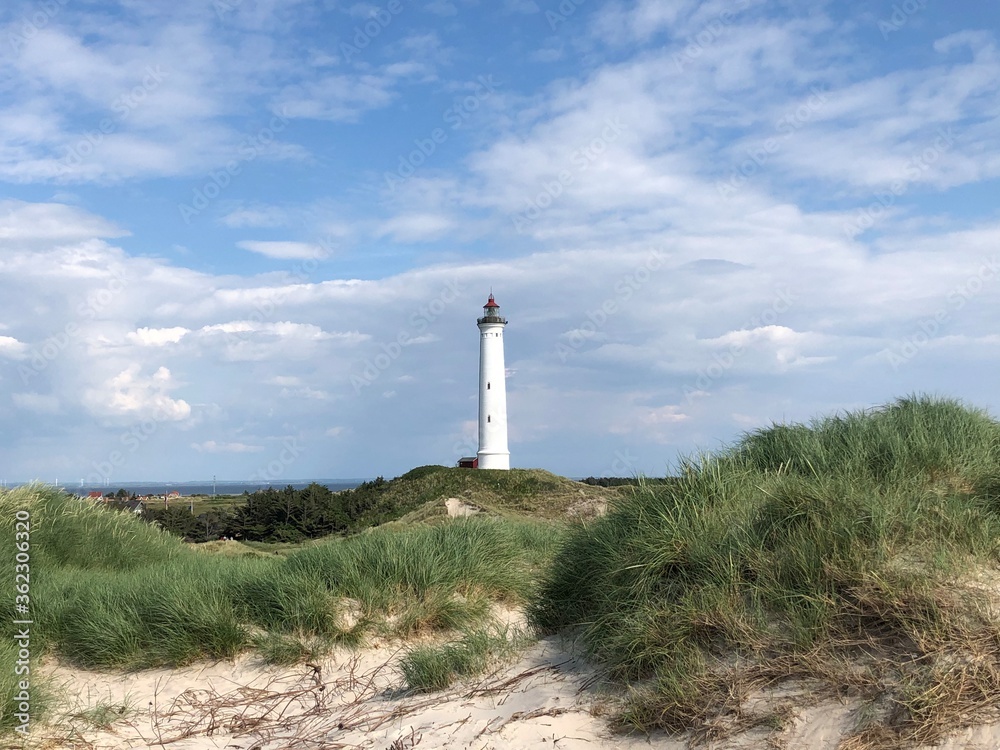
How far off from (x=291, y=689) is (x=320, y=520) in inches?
703

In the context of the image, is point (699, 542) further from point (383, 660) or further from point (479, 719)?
point (383, 660)

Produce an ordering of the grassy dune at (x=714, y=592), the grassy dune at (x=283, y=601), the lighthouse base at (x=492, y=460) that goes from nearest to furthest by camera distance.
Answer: the grassy dune at (x=714, y=592) → the grassy dune at (x=283, y=601) → the lighthouse base at (x=492, y=460)

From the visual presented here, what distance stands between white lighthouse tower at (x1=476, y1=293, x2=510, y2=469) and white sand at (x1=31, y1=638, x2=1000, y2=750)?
96.5 ft

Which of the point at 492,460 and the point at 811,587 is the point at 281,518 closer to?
the point at 492,460

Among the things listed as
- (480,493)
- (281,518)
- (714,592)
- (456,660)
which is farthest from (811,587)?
(480,493)

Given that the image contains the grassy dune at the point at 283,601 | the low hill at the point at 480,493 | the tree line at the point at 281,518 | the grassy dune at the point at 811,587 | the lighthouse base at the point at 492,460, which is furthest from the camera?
the lighthouse base at the point at 492,460

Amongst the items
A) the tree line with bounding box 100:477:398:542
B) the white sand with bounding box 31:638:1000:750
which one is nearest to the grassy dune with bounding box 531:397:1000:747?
the white sand with bounding box 31:638:1000:750

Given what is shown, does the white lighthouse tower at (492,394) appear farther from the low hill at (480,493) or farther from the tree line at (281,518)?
A: the tree line at (281,518)

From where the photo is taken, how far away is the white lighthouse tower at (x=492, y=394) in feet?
117

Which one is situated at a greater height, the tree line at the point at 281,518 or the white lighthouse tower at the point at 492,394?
the white lighthouse tower at the point at 492,394

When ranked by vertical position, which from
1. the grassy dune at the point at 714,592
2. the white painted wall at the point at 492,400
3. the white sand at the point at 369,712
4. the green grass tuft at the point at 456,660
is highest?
the white painted wall at the point at 492,400

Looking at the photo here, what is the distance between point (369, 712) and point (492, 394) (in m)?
31.2

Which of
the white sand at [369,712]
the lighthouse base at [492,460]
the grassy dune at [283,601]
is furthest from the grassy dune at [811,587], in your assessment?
the lighthouse base at [492,460]

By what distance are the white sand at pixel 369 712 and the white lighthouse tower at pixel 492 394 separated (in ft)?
96.5
